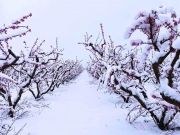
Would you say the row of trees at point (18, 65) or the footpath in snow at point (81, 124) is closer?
the row of trees at point (18, 65)

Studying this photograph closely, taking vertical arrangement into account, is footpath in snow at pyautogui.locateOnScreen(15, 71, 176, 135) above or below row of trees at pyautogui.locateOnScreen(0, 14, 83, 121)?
below

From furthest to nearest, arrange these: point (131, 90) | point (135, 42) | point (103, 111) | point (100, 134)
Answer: point (103, 111) < point (131, 90) < point (100, 134) < point (135, 42)

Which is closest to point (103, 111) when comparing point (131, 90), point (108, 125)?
point (108, 125)

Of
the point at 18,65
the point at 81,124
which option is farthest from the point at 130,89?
the point at 18,65

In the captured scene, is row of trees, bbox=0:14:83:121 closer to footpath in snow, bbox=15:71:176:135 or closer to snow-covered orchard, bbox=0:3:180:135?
snow-covered orchard, bbox=0:3:180:135

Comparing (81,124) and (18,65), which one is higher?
(18,65)

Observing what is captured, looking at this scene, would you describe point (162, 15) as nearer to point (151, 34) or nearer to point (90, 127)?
point (151, 34)

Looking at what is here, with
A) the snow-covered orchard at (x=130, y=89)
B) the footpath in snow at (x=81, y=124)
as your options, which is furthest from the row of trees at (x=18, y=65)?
the footpath in snow at (x=81, y=124)

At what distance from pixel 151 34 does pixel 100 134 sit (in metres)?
3.15

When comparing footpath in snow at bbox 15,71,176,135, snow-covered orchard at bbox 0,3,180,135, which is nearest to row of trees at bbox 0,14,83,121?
snow-covered orchard at bbox 0,3,180,135

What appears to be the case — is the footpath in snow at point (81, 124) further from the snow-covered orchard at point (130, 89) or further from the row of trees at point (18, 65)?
the row of trees at point (18, 65)

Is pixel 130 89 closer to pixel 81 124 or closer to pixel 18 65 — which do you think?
pixel 81 124

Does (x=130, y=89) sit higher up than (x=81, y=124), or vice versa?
(x=130, y=89)

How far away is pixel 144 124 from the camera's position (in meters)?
5.84
